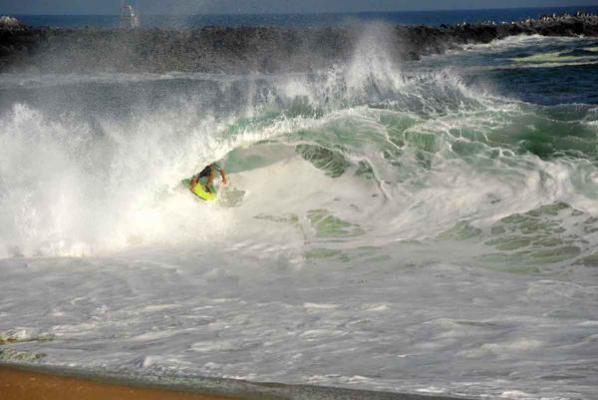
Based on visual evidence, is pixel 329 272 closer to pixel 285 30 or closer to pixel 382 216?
pixel 382 216

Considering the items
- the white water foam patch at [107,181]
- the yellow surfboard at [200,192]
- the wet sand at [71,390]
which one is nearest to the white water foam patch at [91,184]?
the white water foam patch at [107,181]

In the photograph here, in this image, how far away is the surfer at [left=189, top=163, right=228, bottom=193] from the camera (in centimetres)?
915

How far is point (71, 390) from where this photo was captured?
3934mm

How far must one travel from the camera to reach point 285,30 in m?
42.1

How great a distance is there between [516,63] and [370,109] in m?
20.6

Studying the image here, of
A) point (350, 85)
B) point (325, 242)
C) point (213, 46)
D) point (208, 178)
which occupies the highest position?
point (213, 46)

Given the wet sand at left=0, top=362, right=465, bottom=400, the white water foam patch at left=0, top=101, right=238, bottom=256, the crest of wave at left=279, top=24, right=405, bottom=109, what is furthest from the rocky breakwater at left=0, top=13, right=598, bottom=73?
the wet sand at left=0, top=362, right=465, bottom=400

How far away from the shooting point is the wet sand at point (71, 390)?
384cm

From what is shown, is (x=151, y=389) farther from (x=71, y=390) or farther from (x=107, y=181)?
(x=107, y=181)

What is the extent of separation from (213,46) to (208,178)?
1141 inches

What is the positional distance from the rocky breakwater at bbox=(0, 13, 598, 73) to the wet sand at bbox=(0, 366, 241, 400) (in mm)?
28647

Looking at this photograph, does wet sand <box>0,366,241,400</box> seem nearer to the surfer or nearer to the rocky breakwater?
the surfer

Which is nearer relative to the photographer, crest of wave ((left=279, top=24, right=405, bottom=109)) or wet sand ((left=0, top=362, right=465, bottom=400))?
wet sand ((left=0, top=362, right=465, bottom=400))

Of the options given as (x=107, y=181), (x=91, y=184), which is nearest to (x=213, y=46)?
(x=107, y=181)
